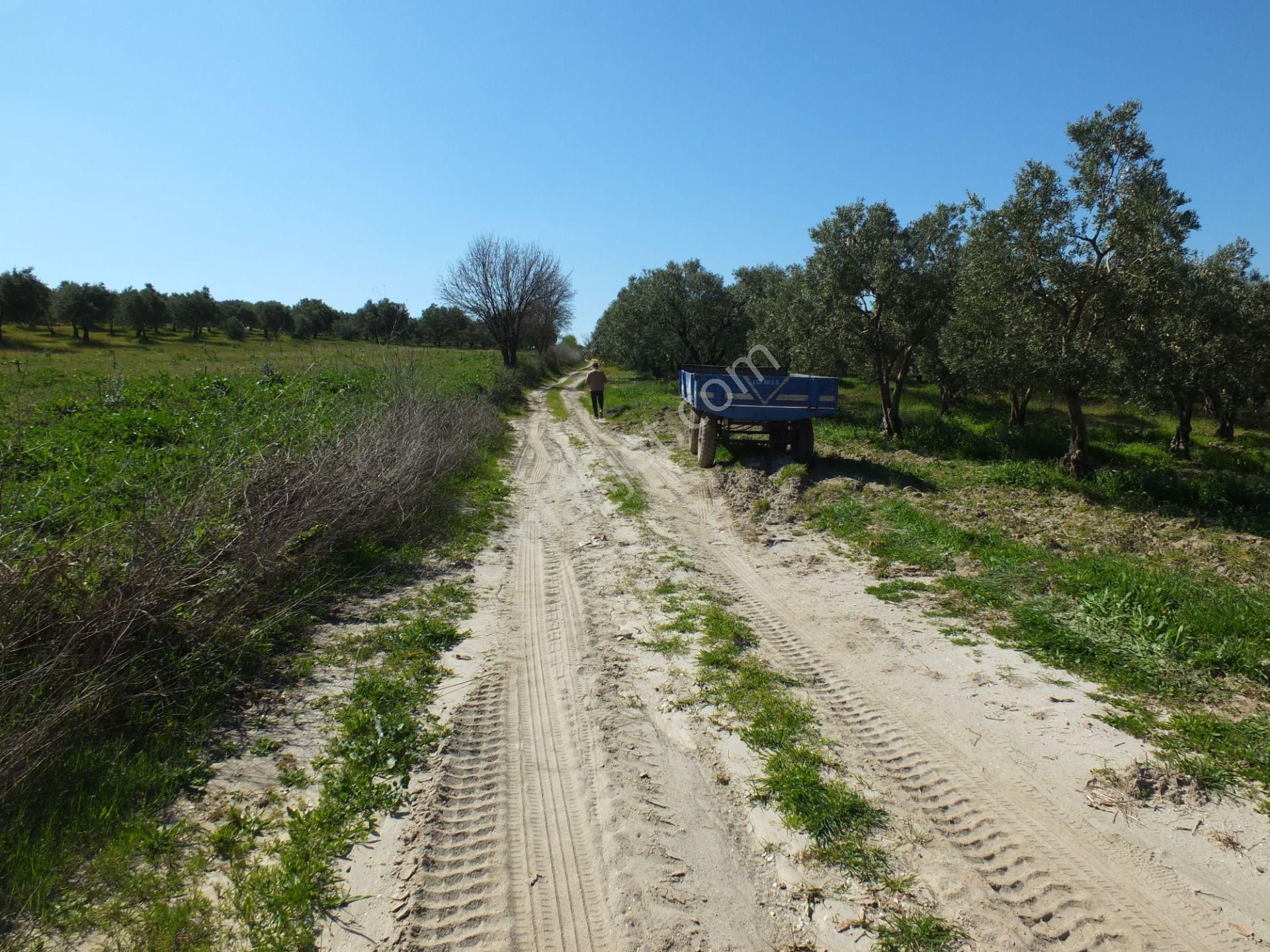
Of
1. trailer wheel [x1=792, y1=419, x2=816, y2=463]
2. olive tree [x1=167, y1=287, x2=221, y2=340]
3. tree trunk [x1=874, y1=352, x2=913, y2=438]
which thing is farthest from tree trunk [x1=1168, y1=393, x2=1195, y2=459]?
olive tree [x1=167, y1=287, x2=221, y2=340]

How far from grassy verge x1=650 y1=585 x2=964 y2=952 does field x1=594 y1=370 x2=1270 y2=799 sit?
1.98m

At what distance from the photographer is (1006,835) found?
323cm

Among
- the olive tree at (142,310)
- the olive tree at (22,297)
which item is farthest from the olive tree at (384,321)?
the olive tree at (22,297)

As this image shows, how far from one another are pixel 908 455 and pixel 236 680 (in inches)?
544

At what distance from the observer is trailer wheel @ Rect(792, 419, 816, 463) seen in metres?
11.6

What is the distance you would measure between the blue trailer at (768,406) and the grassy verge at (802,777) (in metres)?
6.34

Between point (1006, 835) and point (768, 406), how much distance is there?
29.0ft

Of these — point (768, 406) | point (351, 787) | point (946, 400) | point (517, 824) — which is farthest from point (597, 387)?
point (517, 824)

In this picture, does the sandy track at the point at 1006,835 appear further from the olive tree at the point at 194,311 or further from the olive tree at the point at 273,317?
the olive tree at the point at 273,317

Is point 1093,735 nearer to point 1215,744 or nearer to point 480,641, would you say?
point 1215,744

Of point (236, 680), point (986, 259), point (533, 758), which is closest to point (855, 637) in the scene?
point (533, 758)

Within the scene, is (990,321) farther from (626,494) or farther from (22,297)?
(22,297)

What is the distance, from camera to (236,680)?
14.9ft

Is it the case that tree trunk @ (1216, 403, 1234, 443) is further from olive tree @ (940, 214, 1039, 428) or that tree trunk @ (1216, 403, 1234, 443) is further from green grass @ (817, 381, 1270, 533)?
olive tree @ (940, 214, 1039, 428)
